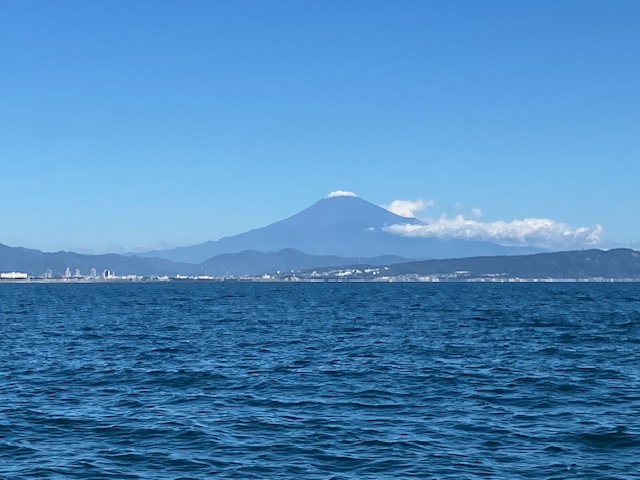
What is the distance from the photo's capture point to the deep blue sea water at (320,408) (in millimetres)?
→ 28156

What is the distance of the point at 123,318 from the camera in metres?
110

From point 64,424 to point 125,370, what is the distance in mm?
16529

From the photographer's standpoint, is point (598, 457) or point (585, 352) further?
point (585, 352)

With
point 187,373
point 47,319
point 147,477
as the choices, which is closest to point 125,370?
point 187,373

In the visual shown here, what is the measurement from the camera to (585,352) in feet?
203

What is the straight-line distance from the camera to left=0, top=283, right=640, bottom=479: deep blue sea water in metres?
28.2

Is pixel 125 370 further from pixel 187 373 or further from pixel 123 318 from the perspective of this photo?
pixel 123 318

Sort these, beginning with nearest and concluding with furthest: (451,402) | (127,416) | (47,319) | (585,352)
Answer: (127,416) < (451,402) < (585,352) < (47,319)

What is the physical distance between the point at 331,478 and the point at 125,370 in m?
27.1

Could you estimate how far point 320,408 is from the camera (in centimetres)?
3778

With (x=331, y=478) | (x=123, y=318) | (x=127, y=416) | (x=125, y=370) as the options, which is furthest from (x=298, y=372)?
(x=123, y=318)

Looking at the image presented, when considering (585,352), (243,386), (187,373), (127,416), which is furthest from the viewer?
(585,352)

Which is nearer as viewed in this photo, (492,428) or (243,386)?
(492,428)

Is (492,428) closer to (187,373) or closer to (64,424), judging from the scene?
(64,424)
